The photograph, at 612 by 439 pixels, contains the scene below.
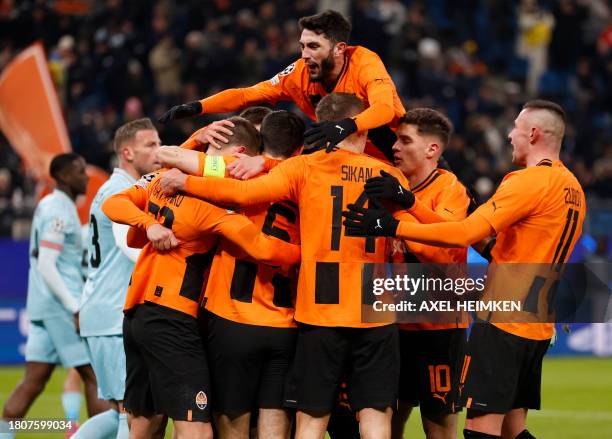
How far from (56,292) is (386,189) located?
4.02 metres

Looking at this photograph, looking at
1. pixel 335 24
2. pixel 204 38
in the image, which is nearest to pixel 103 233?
pixel 335 24

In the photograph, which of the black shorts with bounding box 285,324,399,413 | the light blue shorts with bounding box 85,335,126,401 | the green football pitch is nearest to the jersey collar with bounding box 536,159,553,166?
the black shorts with bounding box 285,324,399,413

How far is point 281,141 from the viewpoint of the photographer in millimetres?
6500

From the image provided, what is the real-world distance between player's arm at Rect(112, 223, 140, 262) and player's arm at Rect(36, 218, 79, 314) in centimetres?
163

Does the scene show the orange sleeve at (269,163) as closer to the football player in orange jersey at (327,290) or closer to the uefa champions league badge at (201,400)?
the football player in orange jersey at (327,290)

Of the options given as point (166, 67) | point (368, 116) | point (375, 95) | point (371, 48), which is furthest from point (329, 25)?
point (371, 48)

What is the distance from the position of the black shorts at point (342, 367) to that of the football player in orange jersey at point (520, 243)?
21.5 inches

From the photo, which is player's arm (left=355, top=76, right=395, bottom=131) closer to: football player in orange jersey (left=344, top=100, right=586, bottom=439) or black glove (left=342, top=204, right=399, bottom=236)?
black glove (left=342, top=204, right=399, bottom=236)

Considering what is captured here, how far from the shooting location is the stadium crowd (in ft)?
59.4

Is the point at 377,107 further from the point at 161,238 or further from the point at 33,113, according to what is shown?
the point at 33,113

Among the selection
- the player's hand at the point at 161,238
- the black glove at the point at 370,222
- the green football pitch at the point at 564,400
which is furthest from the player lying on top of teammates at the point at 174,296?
the green football pitch at the point at 564,400

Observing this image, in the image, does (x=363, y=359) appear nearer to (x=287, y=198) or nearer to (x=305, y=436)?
(x=305, y=436)

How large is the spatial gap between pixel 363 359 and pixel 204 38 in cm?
1425

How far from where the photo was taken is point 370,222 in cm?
593
